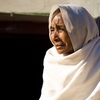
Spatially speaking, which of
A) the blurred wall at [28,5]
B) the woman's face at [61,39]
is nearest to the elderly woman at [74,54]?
the woman's face at [61,39]

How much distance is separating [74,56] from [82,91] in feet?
0.81

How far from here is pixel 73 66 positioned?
291 centimetres

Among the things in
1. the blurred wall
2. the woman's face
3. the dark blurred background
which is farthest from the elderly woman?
the dark blurred background

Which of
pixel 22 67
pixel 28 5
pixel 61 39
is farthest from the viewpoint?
pixel 22 67

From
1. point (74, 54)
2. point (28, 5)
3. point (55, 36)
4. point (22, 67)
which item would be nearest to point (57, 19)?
point (55, 36)

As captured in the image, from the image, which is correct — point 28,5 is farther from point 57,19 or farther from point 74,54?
point 74,54

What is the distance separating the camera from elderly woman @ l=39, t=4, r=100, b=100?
110 inches

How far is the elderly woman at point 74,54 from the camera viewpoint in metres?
2.80

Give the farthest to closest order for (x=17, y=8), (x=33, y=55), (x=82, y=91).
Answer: (x=33, y=55), (x=17, y=8), (x=82, y=91)

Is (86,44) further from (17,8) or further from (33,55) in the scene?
(33,55)

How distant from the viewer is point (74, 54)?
9.37 feet

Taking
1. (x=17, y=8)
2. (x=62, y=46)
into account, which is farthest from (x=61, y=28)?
(x=17, y=8)

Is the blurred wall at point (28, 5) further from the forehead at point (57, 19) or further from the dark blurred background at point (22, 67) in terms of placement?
the forehead at point (57, 19)

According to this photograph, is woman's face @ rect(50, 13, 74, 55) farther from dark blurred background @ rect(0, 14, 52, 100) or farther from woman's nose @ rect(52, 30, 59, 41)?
dark blurred background @ rect(0, 14, 52, 100)
